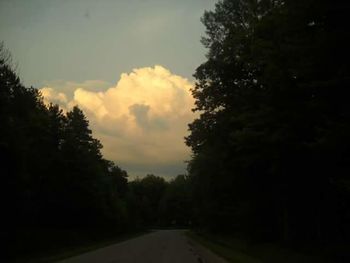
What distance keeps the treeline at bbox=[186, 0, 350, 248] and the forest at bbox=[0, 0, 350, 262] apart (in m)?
0.06

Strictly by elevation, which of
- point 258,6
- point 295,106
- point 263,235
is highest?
point 258,6

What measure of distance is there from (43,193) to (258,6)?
125ft

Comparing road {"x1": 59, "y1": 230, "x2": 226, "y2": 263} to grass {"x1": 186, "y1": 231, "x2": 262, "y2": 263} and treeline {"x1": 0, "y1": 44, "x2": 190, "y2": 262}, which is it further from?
treeline {"x1": 0, "y1": 44, "x2": 190, "y2": 262}

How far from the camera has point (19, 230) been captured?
1709 inches

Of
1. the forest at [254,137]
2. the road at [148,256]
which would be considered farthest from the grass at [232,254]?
the forest at [254,137]

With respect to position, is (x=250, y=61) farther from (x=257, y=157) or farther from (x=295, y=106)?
(x=295, y=106)

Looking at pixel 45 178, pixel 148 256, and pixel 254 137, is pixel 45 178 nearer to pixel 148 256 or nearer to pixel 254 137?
pixel 148 256

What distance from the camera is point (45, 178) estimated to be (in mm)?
66750

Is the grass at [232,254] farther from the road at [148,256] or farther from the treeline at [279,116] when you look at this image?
the treeline at [279,116]

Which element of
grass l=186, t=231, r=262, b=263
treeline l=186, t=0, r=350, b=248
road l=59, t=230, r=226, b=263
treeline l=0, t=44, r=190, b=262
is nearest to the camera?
treeline l=186, t=0, r=350, b=248

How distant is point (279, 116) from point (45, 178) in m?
46.0

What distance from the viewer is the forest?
64.8 feet

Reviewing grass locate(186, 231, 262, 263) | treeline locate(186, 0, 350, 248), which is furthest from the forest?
grass locate(186, 231, 262, 263)

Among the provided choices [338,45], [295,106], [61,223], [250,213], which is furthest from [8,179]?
[61,223]
